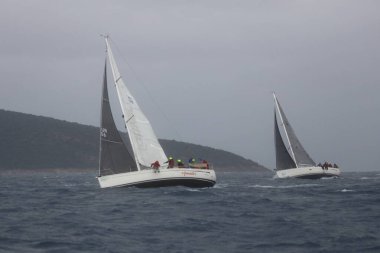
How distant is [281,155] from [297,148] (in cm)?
215

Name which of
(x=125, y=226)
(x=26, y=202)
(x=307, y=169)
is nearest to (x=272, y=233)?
(x=125, y=226)

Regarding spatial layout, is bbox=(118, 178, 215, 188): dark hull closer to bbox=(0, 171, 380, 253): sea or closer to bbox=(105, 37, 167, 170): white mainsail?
bbox=(105, 37, 167, 170): white mainsail

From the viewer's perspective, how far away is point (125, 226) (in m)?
18.9

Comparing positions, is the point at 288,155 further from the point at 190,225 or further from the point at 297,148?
the point at 190,225

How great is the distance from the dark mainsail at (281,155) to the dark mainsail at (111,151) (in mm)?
31712

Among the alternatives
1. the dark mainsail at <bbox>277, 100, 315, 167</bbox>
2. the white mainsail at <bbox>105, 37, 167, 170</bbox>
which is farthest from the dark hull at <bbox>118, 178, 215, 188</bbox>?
the dark mainsail at <bbox>277, 100, 315, 167</bbox>

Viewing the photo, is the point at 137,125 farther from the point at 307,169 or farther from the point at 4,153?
the point at 4,153

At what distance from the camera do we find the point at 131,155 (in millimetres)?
35562

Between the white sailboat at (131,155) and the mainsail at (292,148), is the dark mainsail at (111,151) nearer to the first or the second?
the white sailboat at (131,155)

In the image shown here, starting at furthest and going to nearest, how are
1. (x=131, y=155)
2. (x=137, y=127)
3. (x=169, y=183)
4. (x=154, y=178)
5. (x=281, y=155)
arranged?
(x=281, y=155) → (x=137, y=127) → (x=131, y=155) → (x=169, y=183) → (x=154, y=178)

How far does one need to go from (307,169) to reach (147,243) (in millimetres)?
47148

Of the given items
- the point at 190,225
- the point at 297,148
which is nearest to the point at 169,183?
the point at 190,225

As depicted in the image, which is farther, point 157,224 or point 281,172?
point 281,172

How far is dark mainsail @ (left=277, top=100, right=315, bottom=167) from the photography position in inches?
2562
